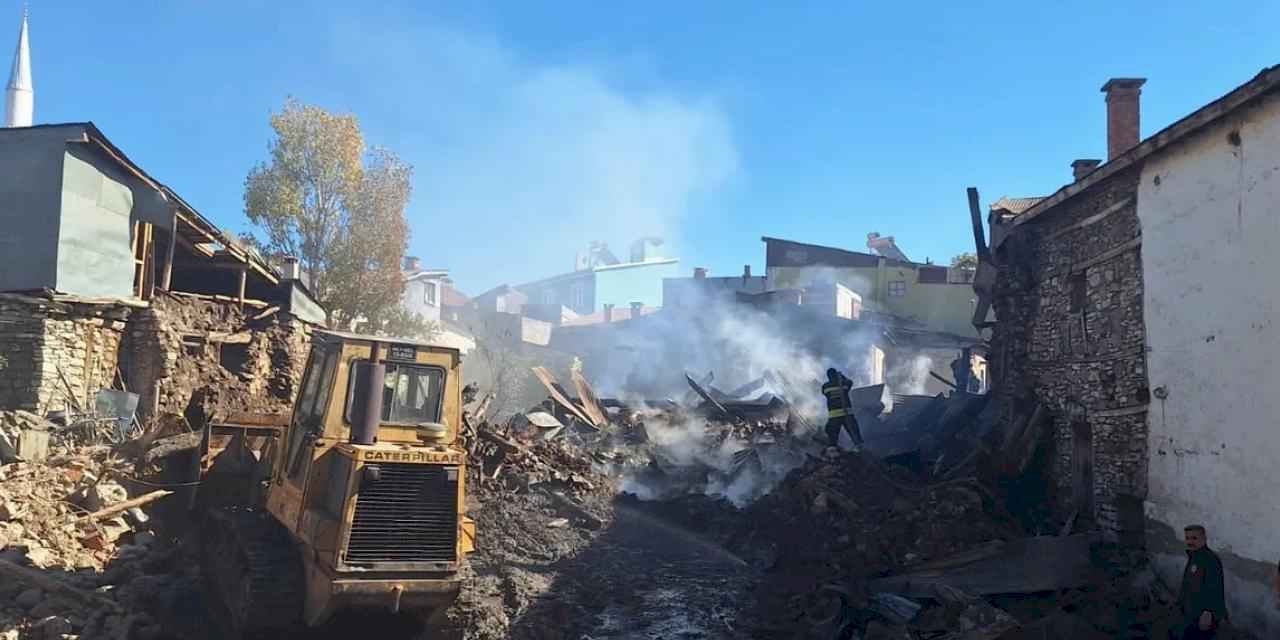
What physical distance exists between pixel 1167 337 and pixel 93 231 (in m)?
17.5

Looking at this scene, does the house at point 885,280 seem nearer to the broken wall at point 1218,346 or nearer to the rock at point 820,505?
the rock at point 820,505

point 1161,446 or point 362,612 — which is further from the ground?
point 1161,446

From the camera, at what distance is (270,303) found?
820 inches

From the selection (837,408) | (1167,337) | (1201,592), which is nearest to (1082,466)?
(1167,337)

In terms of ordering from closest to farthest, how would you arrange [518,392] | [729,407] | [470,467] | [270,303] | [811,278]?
[470,467] < [270,303] < [729,407] < [518,392] < [811,278]

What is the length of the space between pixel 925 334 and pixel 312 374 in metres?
36.0

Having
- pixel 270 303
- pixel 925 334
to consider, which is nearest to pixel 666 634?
pixel 270 303

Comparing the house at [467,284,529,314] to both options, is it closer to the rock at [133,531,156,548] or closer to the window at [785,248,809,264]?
the window at [785,248,809,264]

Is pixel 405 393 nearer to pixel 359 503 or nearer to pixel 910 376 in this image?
pixel 359 503

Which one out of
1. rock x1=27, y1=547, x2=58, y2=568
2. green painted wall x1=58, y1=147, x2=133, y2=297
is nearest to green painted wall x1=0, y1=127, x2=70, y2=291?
green painted wall x1=58, y1=147, x2=133, y2=297

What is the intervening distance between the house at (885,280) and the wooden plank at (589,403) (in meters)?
25.0

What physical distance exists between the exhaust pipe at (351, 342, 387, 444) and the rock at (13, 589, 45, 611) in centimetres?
396

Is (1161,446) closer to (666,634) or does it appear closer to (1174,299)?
(1174,299)

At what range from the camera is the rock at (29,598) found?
29.1 ft
